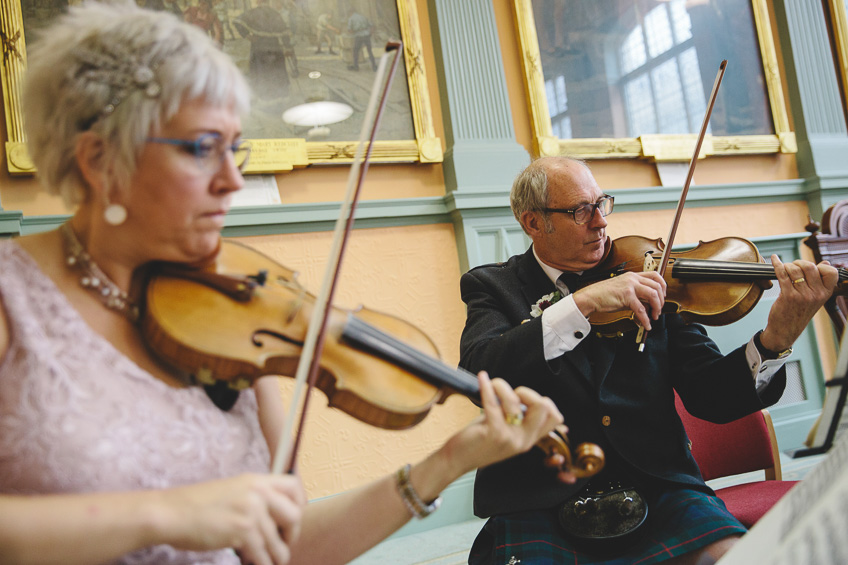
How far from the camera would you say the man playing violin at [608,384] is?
4.73 feet

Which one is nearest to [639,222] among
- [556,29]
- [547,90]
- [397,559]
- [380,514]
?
[547,90]

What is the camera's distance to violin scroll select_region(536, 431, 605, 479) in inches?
35.7

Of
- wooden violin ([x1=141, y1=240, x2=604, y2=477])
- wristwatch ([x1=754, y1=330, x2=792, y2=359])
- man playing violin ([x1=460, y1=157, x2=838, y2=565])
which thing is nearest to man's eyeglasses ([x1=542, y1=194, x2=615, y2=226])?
man playing violin ([x1=460, y1=157, x2=838, y2=565])

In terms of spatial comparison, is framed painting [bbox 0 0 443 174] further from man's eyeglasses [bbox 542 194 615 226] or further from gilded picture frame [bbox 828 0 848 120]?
gilded picture frame [bbox 828 0 848 120]

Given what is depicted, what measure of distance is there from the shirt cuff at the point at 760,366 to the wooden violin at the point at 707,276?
0.13 m

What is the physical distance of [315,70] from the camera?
9.59ft

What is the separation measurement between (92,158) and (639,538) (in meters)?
1.31

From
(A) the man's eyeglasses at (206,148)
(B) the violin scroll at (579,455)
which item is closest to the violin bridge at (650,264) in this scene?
(B) the violin scroll at (579,455)

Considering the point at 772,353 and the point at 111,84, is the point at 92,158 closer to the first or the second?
the point at 111,84

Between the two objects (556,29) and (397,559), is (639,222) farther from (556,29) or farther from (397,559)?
(397,559)

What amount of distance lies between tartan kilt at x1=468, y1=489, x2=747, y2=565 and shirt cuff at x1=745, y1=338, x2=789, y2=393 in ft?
1.09

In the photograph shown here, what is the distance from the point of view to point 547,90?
337cm

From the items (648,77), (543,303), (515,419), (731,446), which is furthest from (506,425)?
(648,77)

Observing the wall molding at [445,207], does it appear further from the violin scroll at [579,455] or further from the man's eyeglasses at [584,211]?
the violin scroll at [579,455]
